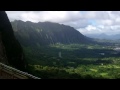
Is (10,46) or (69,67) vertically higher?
(10,46)

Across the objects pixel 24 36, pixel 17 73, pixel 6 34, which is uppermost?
pixel 24 36

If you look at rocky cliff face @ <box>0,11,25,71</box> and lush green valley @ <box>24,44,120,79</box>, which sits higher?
rocky cliff face @ <box>0,11,25,71</box>

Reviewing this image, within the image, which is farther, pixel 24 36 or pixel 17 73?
pixel 24 36

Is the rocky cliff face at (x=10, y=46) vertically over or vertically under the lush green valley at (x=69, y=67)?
over

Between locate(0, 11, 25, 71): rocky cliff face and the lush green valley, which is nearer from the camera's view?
locate(0, 11, 25, 71): rocky cliff face

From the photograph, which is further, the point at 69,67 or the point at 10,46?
the point at 69,67

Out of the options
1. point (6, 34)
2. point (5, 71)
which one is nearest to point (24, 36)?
point (6, 34)

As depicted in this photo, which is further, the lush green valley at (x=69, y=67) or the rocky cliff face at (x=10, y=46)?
the lush green valley at (x=69, y=67)
